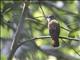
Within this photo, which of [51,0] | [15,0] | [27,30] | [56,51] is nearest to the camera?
[27,30]

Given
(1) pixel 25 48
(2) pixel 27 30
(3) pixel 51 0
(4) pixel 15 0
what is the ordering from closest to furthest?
(2) pixel 27 30
(1) pixel 25 48
(4) pixel 15 0
(3) pixel 51 0

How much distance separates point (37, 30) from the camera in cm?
466

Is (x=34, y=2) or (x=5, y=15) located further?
(x=34, y=2)

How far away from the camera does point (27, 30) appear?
163 inches

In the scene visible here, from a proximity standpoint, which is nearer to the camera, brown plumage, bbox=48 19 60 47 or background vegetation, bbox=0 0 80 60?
brown plumage, bbox=48 19 60 47

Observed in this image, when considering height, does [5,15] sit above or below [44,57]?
above

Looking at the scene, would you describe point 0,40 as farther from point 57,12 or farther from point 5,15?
point 57,12

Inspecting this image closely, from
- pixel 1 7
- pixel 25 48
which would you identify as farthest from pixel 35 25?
pixel 1 7

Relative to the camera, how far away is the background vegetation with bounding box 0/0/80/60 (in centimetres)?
405

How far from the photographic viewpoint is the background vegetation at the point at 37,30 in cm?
405

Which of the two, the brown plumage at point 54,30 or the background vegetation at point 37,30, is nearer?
the brown plumage at point 54,30

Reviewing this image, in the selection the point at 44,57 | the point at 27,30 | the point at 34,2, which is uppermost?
the point at 34,2

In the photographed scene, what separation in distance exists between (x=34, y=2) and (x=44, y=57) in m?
0.68

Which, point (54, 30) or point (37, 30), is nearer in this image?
point (54, 30)
